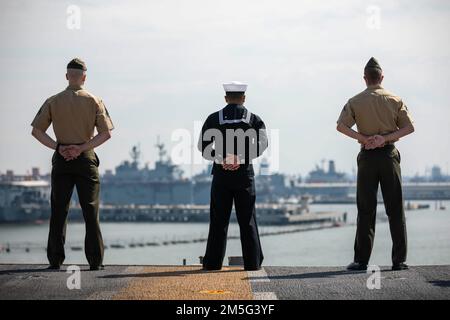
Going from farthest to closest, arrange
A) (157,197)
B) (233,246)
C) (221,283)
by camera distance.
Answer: (157,197), (233,246), (221,283)

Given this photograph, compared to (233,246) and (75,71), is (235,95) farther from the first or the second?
(233,246)

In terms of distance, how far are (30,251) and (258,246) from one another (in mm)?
64771

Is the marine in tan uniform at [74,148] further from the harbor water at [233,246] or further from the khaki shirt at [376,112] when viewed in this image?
the harbor water at [233,246]

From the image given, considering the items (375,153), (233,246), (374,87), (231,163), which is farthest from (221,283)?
(233,246)

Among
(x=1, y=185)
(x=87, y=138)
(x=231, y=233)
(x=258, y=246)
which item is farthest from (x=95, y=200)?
(x=1, y=185)

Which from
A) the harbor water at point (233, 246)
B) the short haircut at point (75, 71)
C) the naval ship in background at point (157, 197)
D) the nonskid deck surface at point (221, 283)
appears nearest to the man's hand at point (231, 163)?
the nonskid deck surface at point (221, 283)

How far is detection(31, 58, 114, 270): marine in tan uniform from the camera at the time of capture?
7172 mm

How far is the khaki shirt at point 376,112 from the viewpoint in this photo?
282 inches

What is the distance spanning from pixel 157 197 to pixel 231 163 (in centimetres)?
15399

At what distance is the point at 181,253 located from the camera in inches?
→ 2731

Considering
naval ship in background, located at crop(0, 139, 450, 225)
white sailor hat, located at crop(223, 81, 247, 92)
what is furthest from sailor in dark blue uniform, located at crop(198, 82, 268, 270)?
naval ship in background, located at crop(0, 139, 450, 225)

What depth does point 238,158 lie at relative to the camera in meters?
7.27
